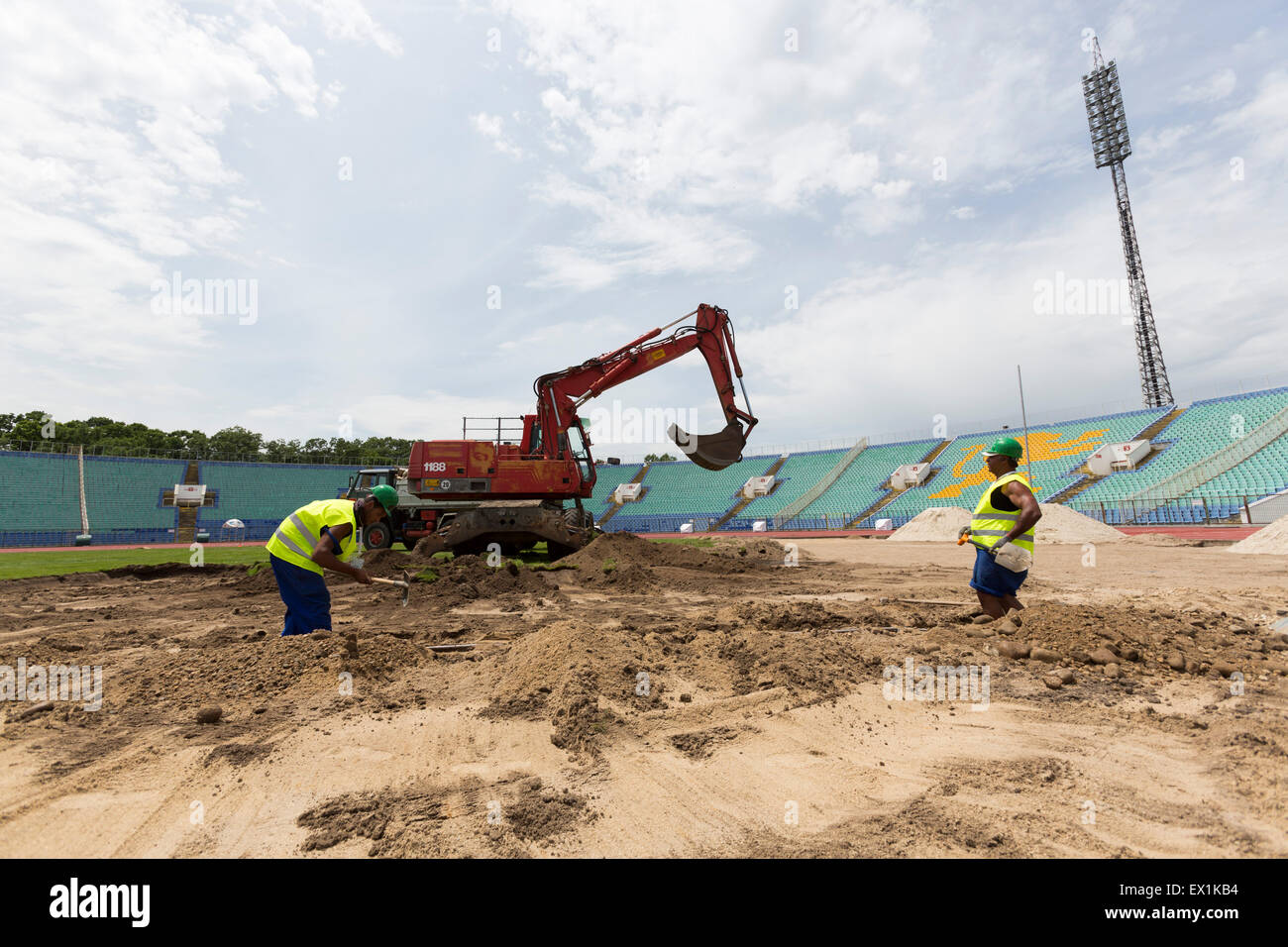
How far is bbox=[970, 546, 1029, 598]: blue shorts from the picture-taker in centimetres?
520

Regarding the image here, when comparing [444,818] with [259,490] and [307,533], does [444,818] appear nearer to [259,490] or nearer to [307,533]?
[307,533]

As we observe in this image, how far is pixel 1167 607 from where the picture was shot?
22.8 feet

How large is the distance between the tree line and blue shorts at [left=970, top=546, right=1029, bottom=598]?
4644cm

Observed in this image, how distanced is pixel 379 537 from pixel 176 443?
240 feet

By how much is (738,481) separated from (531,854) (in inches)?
1861

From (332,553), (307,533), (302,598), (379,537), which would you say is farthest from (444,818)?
(379,537)

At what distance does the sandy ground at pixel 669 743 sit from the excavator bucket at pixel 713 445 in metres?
6.74

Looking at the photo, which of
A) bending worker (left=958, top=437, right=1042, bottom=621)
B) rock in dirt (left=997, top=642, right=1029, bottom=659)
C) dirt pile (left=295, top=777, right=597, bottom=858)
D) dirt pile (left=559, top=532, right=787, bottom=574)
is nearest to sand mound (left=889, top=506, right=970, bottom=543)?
dirt pile (left=559, top=532, right=787, bottom=574)

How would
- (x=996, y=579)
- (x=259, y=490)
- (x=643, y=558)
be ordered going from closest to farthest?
1. (x=996, y=579)
2. (x=643, y=558)
3. (x=259, y=490)

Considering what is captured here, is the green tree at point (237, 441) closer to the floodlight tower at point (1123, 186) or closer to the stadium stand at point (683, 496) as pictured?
the stadium stand at point (683, 496)

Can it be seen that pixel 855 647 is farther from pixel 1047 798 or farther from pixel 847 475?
pixel 847 475

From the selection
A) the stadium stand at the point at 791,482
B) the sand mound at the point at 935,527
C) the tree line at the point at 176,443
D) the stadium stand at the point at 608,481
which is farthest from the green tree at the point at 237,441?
the sand mound at the point at 935,527

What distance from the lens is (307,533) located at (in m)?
5.01
